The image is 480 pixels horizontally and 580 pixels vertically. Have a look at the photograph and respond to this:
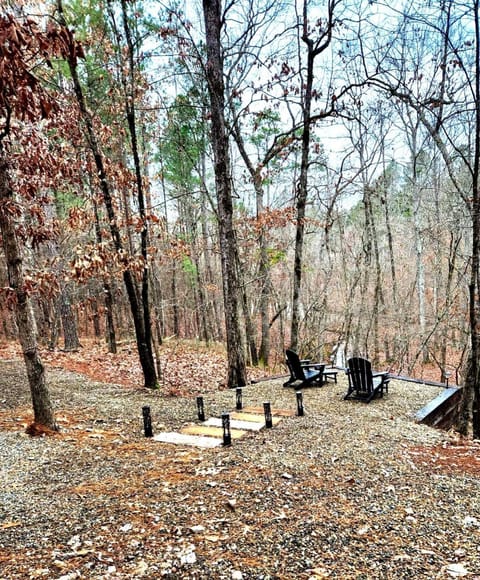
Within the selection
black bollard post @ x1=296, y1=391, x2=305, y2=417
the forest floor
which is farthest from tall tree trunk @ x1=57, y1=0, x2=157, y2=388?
black bollard post @ x1=296, y1=391, x2=305, y2=417

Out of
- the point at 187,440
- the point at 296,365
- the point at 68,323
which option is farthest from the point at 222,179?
the point at 68,323

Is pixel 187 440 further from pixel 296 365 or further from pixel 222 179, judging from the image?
pixel 222 179

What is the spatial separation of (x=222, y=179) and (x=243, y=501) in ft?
20.1

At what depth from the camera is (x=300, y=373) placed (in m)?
7.59

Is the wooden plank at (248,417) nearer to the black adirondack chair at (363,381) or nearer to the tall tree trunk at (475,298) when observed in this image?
the black adirondack chair at (363,381)

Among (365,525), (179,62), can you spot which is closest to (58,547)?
(365,525)

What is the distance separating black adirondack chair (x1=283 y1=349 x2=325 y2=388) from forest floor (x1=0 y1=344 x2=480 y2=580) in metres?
1.82

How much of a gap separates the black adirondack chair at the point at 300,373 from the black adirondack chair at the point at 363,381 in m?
0.94

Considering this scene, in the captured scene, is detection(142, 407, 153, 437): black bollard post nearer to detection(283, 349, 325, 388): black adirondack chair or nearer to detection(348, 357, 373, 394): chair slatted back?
detection(283, 349, 325, 388): black adirondack chair

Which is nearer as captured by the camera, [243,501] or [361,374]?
[243,501]

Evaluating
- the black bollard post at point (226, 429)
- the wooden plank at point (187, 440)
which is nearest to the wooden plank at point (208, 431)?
the wooden plank at point (187, 440)

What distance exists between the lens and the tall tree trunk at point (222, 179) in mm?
7492

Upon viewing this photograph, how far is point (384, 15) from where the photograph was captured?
784 cm

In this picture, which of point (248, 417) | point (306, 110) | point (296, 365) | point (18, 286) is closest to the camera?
point (18, 286)
